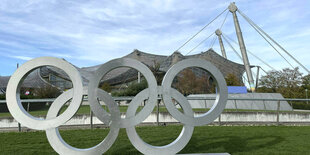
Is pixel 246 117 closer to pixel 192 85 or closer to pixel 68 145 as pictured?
pixel 68 145

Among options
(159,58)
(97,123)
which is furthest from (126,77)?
(97,123)

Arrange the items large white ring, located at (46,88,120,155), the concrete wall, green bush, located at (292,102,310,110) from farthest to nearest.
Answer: green bush, located at (292,102,310,110)
the concrete wall
large white ring, located at (46,88,120,155)

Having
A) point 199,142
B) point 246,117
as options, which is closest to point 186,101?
point 199,142

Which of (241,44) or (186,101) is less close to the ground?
(241,44)

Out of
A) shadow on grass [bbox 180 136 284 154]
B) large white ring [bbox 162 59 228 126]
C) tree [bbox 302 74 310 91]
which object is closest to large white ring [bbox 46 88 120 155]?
large white ring [bbox 162 59 228 126]

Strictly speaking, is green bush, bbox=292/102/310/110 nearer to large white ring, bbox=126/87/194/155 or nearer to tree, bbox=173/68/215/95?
large white ring, bbox=126/87/194/155

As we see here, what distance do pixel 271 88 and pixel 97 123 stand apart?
36.2 meters

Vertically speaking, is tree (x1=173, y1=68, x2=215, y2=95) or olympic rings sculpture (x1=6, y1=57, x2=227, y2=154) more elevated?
tree (x1=173, y1=68, x2=215, y2=95)

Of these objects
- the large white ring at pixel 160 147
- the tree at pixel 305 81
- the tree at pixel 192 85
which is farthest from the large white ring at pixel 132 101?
the tree at pixel 192 85

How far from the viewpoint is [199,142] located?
6.63 m

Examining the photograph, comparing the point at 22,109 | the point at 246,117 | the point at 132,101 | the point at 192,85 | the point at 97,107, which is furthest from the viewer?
the point at 192,85

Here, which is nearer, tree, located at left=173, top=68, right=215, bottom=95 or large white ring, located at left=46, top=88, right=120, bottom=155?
large white ring, located at left=46, top=88, right=120, bottom=155

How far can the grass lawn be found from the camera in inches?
224

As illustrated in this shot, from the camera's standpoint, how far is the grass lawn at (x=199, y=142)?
5.69 m
